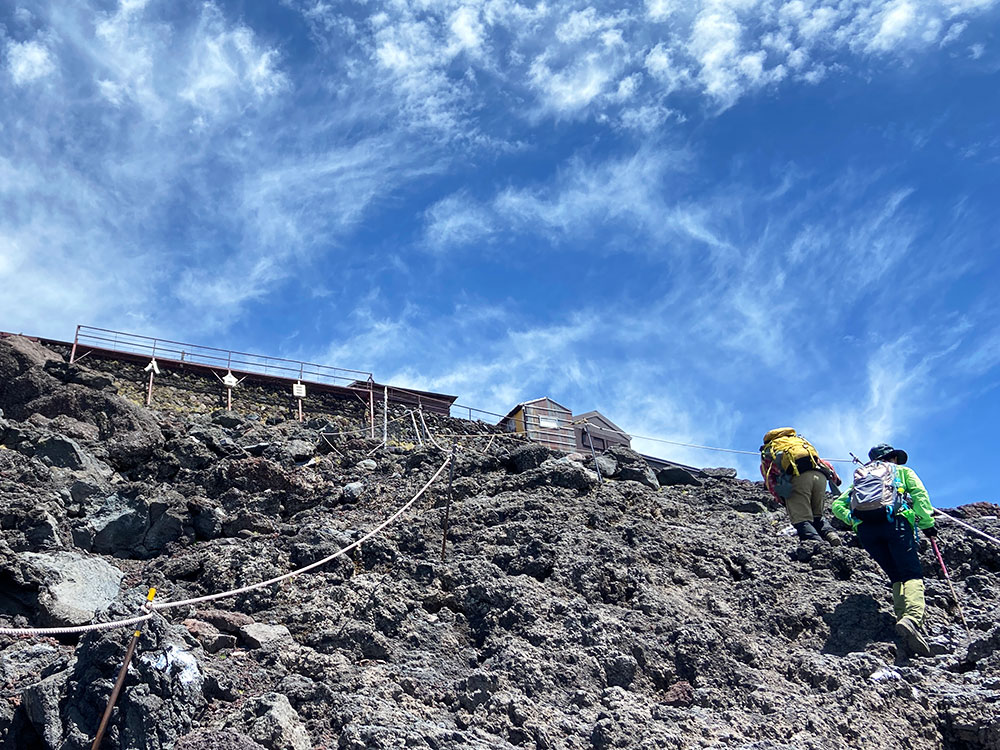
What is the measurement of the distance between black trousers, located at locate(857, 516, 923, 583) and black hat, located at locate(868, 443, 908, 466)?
0.95 meters

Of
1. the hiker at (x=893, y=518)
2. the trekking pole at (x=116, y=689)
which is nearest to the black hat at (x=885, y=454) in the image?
the hiker at (x=893, y=518)

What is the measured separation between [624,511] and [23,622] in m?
6.69

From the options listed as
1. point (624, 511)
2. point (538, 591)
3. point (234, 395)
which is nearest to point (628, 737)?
point (538, 591)

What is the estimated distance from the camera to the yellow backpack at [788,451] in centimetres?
1121

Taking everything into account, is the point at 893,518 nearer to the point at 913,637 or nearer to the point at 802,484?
the point at 913,637

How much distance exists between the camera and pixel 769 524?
1167 centimetres

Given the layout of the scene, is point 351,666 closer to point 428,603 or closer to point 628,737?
point 428,603

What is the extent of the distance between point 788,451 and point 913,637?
3475mm

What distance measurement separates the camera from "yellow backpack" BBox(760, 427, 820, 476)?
11211 millimetres

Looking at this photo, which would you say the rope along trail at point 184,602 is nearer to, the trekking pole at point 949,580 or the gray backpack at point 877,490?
the gray backpack at point 877,490

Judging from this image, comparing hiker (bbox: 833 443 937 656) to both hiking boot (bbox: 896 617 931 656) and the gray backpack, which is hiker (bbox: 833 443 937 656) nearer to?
the gray backpack

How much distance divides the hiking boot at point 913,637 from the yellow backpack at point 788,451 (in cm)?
309

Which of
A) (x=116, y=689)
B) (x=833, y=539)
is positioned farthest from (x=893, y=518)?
(x=116, y=689)

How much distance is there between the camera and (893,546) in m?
9.11
